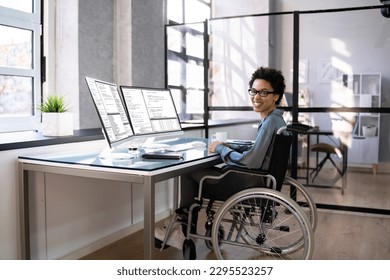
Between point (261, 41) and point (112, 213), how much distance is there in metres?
2.47

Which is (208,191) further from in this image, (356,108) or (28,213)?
(356,108)

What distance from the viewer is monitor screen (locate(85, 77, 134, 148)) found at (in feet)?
6.98

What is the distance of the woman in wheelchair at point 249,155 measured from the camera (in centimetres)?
226

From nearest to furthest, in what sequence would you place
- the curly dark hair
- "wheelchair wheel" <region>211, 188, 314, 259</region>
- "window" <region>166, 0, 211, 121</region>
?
"wheelchair wheel" <region>211, 188, 314, 259</region> → the curly dark hair → "window" <region>166, 0, 211, 121</region>

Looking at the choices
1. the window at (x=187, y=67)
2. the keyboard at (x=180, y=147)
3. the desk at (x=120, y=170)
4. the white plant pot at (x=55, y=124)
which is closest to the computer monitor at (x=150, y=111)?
the keyboard at (x=180, y=147)

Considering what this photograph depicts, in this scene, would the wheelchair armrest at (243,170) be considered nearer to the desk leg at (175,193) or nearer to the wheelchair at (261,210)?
the wheelchair at (261,210)

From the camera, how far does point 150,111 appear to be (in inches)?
107

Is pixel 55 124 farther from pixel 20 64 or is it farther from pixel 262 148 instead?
pixel 262 148

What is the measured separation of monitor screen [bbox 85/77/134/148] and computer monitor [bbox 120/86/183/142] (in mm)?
47

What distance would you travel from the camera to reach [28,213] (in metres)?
2.31

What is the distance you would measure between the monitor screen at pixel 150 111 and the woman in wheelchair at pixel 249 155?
15.1 inches

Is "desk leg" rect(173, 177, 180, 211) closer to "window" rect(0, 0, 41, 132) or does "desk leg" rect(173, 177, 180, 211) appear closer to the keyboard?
the keyboard

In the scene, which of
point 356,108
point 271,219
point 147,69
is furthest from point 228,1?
point 271,219

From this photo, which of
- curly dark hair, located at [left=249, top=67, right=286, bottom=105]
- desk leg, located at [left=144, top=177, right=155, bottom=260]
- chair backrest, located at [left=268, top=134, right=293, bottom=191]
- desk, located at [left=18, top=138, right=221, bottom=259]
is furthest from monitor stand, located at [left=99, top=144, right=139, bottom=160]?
curly dark hair, located at [left=249, top=67, right=286, bottom=105]
